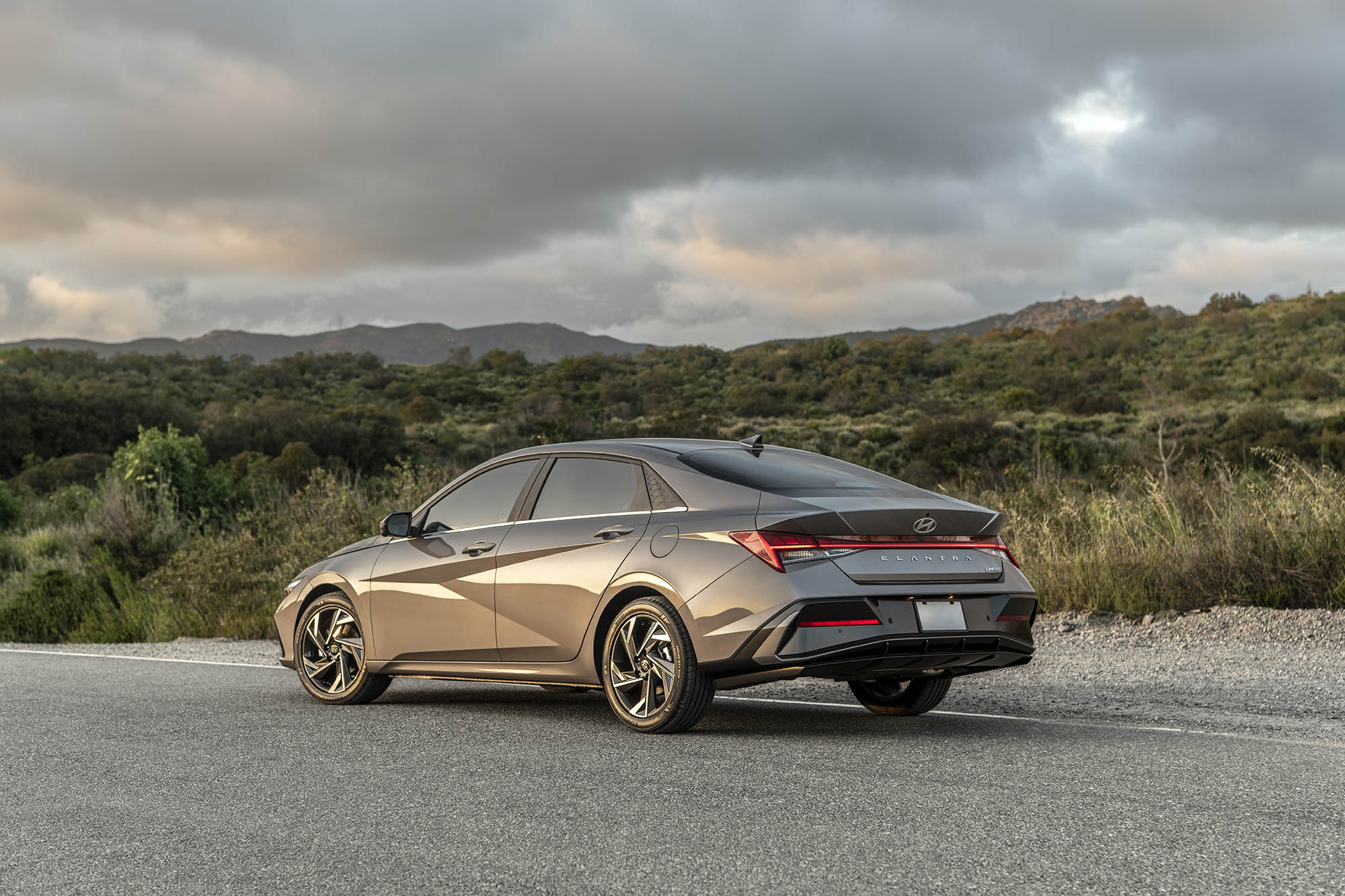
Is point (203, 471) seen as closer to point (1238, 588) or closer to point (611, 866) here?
point (1238, 588)

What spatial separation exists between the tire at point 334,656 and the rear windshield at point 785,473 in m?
2.90

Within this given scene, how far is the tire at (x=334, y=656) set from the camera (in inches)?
338

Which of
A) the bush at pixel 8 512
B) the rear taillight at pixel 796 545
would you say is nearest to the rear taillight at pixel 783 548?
the rear taillight at pixel 796 545

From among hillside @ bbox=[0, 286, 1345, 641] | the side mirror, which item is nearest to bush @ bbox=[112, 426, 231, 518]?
hillside @ bbox=[0, 286, 1345, 641]

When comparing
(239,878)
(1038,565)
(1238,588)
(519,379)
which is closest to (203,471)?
(1038,565)

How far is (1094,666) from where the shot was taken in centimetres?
973

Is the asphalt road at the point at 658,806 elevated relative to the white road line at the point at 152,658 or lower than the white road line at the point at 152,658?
elevated

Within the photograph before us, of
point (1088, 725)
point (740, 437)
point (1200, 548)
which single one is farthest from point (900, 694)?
point (740, 437)

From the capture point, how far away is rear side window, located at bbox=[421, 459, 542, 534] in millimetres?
7949

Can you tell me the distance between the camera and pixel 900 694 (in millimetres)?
7816

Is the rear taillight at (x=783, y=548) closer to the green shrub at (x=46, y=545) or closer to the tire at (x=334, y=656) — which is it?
the tire at (x=334, y=656)

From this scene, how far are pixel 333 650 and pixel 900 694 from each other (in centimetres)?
387

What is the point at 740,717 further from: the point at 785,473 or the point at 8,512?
the point at 8,512

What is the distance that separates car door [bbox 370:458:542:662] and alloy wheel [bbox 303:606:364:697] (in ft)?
1.12
